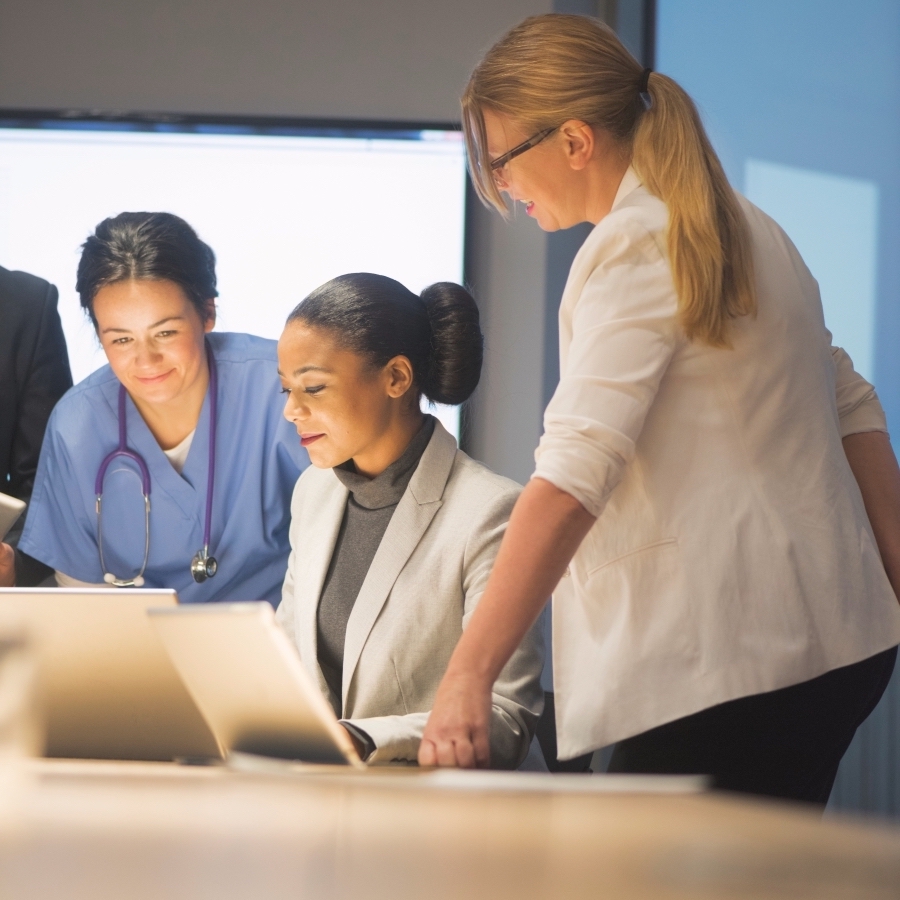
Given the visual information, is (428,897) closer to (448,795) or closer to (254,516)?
(448,795)

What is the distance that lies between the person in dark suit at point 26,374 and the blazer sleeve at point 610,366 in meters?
1.62

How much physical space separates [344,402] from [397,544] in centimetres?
27

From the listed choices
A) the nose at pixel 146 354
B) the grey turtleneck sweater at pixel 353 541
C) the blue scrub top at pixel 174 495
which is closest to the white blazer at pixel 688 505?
the grey turtleneck sweater at pixel 353 541

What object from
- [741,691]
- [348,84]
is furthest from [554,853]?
[348,84]

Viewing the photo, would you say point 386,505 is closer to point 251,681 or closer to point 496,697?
point 496,697

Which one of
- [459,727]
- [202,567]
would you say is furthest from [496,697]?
[202,567]

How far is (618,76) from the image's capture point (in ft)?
4.17

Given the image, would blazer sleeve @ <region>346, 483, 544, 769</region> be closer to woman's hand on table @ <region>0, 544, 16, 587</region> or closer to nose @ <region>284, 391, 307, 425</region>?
nose @ <region>284, 391, 307, 425</region>

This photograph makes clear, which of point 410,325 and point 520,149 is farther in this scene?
point 410,325

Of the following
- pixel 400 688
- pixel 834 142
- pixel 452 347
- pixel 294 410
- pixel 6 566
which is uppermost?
pixel 834 142

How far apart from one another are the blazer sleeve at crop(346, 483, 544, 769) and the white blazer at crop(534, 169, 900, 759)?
0.23m

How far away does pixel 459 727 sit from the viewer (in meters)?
1.04

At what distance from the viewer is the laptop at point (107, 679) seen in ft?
3.34

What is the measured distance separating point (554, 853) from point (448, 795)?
0.20 meters
